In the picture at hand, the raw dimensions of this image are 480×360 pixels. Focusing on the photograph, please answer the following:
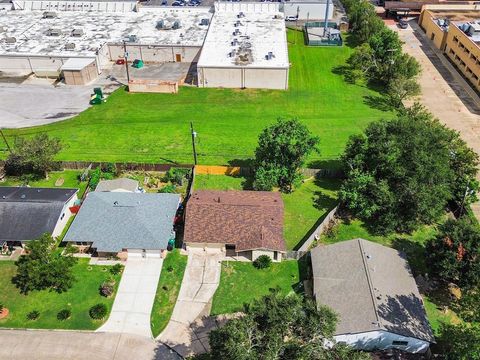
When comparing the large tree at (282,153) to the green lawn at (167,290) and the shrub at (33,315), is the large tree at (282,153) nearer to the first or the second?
the green lawn at (167,290)

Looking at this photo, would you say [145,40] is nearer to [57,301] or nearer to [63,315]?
[57,301]

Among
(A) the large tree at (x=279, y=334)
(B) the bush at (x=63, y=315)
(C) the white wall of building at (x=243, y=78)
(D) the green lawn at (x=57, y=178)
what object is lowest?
(B) the bush at (x=63, y=315)

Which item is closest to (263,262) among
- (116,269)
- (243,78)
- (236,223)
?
(236,223)

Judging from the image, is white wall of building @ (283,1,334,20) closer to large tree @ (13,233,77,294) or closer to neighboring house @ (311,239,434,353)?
neighboring house @ (311,239,434,353)

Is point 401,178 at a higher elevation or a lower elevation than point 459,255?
higher

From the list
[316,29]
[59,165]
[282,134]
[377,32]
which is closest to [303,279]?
[282,134]

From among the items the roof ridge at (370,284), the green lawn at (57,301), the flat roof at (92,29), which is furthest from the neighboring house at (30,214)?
the flat roof at (92,29)

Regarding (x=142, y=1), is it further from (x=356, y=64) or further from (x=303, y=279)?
(x=303, y=279)

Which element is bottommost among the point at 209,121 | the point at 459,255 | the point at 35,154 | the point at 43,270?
the point at 209,121
